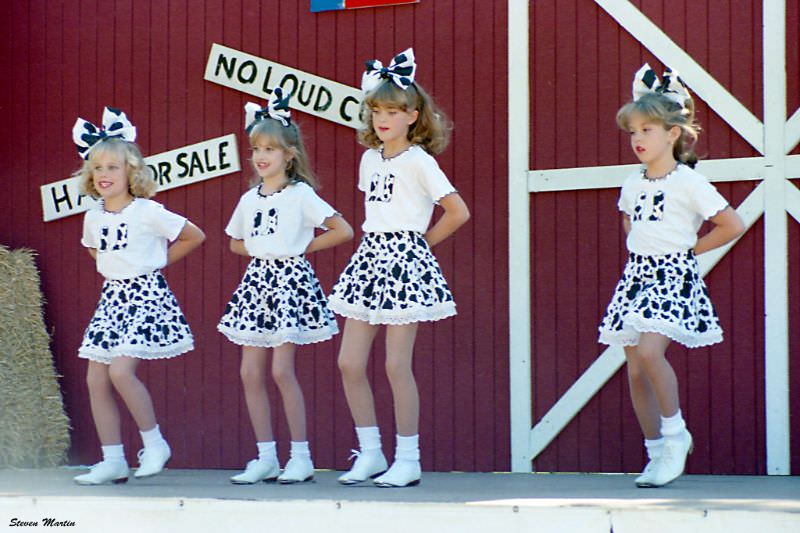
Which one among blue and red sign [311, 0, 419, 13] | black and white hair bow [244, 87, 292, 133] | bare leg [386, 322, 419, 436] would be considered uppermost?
blue and red sign [311, 0, 419, 13]

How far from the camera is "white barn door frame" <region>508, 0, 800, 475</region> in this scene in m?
5.85

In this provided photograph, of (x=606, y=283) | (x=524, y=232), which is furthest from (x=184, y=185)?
(x=606, y=283)

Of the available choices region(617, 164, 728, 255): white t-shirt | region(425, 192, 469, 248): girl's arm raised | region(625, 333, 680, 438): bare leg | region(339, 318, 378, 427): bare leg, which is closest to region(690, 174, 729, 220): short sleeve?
region(617, 164, 728, 255): white t-shirt

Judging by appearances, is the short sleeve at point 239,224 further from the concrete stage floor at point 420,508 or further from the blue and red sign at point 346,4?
the blue and red sign at point 346,4

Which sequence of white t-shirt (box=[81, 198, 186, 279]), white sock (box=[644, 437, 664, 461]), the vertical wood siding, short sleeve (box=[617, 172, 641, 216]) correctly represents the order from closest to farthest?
white sock (box=[644, 437, 664, 461]) → short sleeve (box=[617, 172, 641, 216]) → white t-shirt (box=[81, 198, 186, 279]) → the vertical wood siding

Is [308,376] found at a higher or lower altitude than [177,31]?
lower

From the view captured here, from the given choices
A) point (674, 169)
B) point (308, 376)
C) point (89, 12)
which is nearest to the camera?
point (674, 169)

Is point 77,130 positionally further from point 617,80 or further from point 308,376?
point 617,80

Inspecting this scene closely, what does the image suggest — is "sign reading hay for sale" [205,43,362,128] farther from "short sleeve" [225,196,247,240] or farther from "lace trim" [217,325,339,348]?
"lace trim" [217,325,339,348]

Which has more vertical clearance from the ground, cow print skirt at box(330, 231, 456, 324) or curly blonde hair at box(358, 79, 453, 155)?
curly blonde hair at box(358, 79, 453, 155)

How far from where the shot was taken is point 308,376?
21.7 ft

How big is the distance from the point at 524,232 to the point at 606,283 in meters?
0.45

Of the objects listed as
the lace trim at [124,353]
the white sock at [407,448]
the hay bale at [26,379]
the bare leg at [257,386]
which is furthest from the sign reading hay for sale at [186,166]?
the white sock at [407,448]

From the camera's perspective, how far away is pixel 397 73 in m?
5.29
